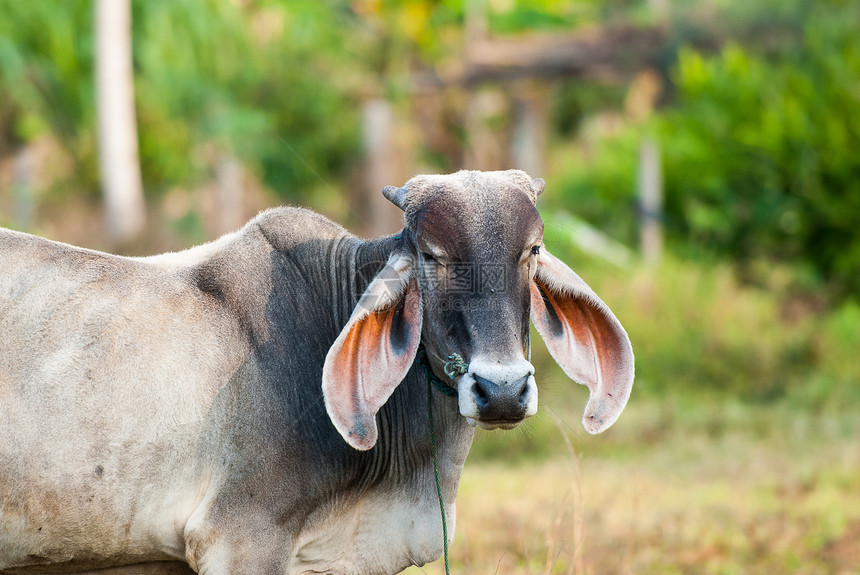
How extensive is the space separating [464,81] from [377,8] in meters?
5.40

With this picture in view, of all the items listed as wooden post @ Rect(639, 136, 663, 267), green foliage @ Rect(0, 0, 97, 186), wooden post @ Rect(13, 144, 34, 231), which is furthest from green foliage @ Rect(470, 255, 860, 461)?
green foliage @ Rect(0, 0, 97, 186)

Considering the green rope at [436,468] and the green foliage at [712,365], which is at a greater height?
the green rope at [436,468]

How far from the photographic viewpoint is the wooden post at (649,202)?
13.7 m

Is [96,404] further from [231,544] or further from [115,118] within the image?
[115,118]

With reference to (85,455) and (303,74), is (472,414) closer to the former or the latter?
(85,455)

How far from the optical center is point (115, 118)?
12.6 m

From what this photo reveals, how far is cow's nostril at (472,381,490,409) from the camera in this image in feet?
8.81

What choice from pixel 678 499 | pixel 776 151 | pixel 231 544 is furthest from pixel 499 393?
pixel 776 151

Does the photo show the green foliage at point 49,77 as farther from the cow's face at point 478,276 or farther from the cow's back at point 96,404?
the cow's face at point 478,276

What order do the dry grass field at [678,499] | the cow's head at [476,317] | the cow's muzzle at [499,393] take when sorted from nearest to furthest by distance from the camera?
the cow's muzzle at [499,393] < the cow's head at [476,317] < the dry grass field at [678,499]

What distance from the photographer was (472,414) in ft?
8.91

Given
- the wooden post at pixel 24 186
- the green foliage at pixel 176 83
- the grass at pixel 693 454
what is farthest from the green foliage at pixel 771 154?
the wooden post at pixel 24 186

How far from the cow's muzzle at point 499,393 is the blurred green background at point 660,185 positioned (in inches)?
161

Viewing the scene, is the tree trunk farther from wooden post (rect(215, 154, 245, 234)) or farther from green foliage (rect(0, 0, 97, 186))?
wooden post (rect(215, 154, 245, 234))
